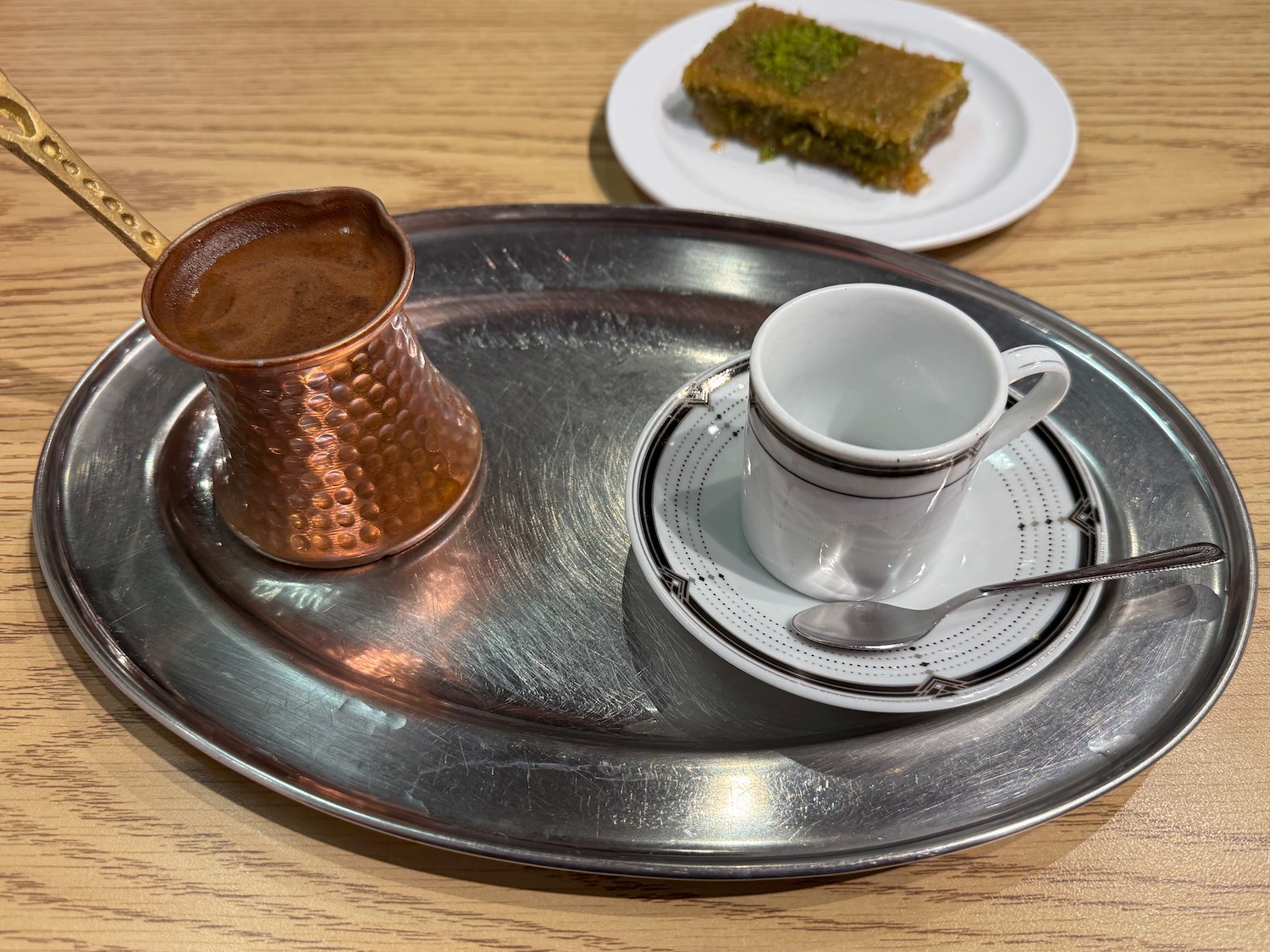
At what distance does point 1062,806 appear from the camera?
0.54 meters

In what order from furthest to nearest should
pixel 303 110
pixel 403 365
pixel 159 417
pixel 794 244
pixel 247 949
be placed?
pixel 303 110 < pixel 794 244 < pixel 159 417 < pixel 403 365 < pixel 247 949

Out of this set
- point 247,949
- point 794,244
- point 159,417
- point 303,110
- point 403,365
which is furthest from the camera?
point 303,110

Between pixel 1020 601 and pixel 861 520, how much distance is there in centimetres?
14

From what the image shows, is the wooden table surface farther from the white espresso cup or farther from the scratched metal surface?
the white espresso cup

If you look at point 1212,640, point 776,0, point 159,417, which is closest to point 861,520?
point 1212,640

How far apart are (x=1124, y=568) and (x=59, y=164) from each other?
29.1 inches

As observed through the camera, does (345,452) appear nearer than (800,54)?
Yes

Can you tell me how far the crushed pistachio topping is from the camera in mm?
1027

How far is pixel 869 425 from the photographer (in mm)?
663

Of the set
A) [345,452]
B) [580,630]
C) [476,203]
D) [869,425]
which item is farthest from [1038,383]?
[476,203]

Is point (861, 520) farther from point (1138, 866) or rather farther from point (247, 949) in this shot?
point (247, 949)

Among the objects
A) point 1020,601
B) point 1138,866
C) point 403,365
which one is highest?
point 403,365

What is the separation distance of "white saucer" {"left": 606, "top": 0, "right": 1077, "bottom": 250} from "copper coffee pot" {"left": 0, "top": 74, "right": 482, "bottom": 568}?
385 millimetres

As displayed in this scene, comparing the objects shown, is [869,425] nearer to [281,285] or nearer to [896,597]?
[896,597]
